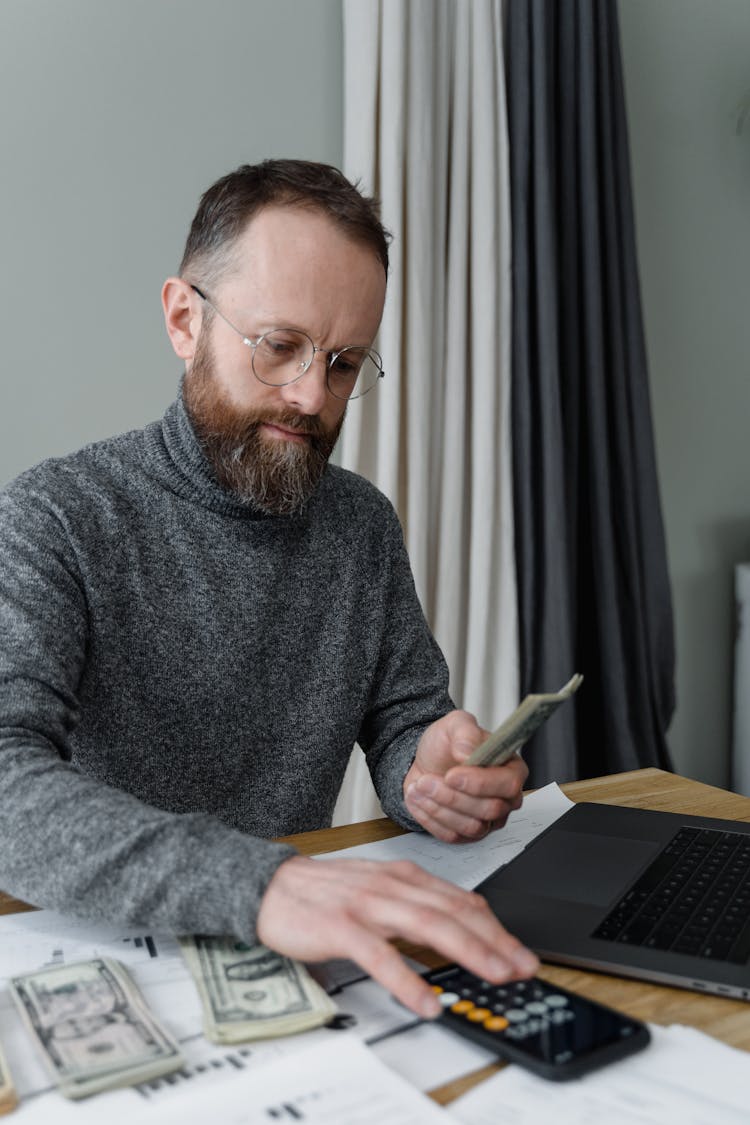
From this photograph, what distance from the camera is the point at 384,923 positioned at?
0.70 metres

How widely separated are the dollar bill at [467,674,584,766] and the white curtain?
1.25 m

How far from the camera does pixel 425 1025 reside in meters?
0.69

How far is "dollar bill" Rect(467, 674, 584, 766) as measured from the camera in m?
0.80

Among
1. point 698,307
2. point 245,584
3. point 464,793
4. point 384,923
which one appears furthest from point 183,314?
point 698,307

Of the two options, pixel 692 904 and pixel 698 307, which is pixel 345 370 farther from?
pixel 698 307

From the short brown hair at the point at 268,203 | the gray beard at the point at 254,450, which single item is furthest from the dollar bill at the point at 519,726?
the short brown hair at the point at 268,203

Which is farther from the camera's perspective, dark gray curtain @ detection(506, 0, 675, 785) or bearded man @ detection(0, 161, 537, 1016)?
dark gray curtain @ detection(506, 0, 675, 785)

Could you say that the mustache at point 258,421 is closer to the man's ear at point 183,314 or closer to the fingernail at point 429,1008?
the man's ear at point 183,314

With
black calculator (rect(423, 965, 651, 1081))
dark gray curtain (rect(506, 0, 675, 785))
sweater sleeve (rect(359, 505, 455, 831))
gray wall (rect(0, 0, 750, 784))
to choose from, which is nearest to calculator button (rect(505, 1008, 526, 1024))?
black calculator (rect(423, 965, 651, 1081))

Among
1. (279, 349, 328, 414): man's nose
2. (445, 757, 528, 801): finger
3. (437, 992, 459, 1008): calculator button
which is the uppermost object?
(279, 349, 328, 414): man's nose

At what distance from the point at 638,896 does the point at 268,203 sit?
0.80 m

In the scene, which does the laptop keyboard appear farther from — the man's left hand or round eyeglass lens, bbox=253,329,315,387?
round eyeglass lens, bbox=253,329,315,387

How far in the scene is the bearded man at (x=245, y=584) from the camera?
1.07 metres

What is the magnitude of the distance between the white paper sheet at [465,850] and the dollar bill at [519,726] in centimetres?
10
